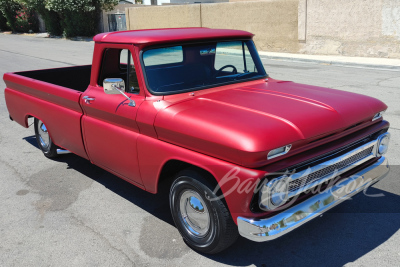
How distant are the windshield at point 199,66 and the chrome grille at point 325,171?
4.60 feet

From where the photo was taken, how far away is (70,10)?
31266 millimetres

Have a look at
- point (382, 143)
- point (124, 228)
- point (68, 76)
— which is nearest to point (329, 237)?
point (382, 143)

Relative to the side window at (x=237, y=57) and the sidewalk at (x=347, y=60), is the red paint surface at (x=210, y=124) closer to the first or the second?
the side window at (x=237, y=57)

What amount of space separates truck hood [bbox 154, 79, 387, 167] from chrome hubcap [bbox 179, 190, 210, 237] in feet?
1.51

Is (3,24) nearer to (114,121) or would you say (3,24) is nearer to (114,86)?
(114,121)

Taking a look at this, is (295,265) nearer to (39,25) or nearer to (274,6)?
(274,6)

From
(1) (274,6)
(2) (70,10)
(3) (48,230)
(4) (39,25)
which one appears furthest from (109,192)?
(4) (39,25)

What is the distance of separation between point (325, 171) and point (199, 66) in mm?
1624

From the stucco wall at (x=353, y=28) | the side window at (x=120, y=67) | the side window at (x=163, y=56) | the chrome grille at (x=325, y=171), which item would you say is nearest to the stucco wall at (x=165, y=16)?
the stucco wall at (x=353, y=28)

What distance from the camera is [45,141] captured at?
605 centimetres

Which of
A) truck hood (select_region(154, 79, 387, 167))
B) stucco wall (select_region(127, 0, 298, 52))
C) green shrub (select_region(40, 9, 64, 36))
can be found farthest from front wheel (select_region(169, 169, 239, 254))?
green shrub (select_region(40, 9, 64, 36))

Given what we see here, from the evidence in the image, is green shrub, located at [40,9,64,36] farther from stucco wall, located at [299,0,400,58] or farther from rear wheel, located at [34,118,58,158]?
rear wheel, located at [34,118,58,158]

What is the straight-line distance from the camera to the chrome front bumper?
302 centimetres

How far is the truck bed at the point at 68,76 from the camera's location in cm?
666
